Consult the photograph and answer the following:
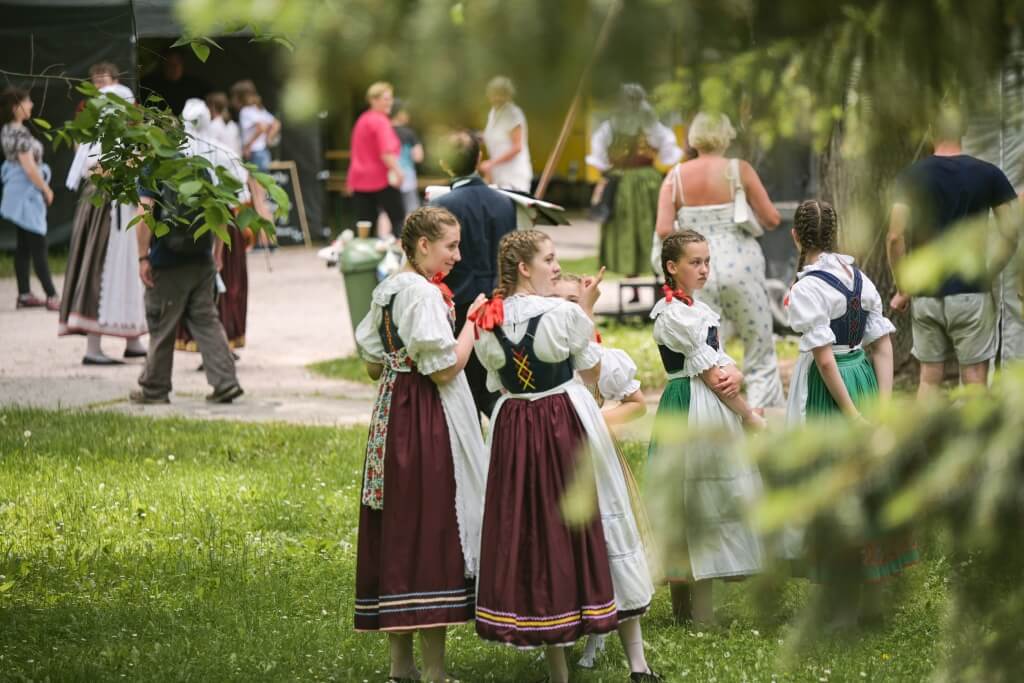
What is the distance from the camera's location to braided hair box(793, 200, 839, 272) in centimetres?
575

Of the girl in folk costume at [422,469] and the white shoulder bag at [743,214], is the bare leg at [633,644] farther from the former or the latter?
the white shoulder bag at [743,214]

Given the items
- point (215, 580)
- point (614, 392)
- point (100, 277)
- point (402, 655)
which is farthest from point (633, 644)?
point (100, 277)

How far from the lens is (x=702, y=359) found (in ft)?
18.2

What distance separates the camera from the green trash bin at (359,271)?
1151cm

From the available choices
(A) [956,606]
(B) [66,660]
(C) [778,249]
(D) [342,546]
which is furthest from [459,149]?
(C) [778,249]

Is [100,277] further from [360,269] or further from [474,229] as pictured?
[474,229]

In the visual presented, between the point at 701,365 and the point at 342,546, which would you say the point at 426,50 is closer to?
the point at 701,365

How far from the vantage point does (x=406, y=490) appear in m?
4.96

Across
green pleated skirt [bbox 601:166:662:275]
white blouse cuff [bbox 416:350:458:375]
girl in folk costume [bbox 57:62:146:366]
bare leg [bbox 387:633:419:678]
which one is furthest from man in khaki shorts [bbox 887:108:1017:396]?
girl in folk costume [bbox 57:62:146:366]

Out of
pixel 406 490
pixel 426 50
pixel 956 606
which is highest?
pixel 426 50

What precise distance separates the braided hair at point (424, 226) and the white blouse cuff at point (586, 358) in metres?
0.65

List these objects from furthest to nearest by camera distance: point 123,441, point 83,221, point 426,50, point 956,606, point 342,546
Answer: point 83,221, point 123,441, point 342,546, point 956,606, point 426,50

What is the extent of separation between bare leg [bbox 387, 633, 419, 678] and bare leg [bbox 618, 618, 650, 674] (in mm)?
752

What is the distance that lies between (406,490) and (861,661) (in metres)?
1.80
